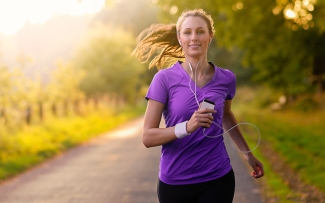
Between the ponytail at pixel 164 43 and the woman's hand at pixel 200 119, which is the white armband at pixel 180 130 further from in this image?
the ponytail at pixel 164 43

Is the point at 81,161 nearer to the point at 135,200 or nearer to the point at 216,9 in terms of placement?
the point at 135,200

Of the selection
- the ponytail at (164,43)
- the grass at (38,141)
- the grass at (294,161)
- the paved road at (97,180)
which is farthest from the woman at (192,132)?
the grass at (38,141)

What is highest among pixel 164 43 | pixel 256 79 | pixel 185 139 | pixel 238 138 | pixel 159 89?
pixel 164 43

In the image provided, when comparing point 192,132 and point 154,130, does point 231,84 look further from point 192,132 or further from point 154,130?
point 154,130

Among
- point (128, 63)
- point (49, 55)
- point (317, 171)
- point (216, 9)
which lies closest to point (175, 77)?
point (317, 171)

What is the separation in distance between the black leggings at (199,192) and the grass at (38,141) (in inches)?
322

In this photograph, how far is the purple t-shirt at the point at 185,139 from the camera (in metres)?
3.30

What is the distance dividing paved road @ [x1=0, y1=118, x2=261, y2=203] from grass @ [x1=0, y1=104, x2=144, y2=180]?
0.38 meters

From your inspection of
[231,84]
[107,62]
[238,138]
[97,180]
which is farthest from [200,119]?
[107,62]

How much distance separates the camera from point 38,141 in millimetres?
15773

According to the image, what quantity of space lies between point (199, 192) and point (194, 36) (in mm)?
960

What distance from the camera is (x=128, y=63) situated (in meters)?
42.8

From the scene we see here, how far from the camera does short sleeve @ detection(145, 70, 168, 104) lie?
3.30 meters

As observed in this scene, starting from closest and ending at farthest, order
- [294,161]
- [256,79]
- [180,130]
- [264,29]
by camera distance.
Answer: [180,130], [294,161], [264,29], [256,79]
